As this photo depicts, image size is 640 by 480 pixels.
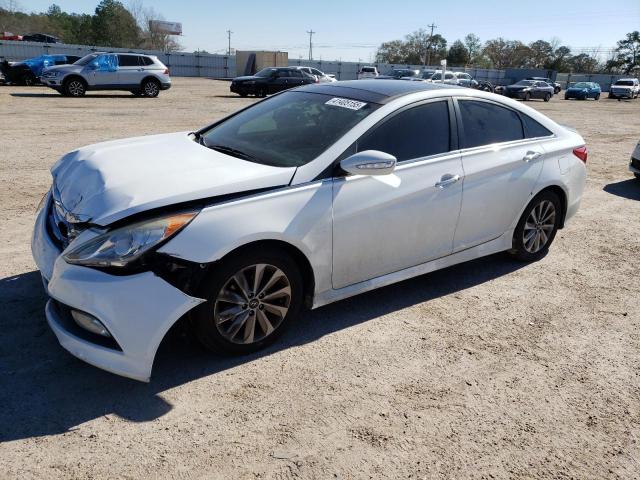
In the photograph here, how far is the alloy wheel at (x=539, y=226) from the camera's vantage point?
16.2 feet

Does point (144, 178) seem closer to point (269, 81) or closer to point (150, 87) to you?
point (150, 87)

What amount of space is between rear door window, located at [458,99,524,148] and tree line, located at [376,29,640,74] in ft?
331

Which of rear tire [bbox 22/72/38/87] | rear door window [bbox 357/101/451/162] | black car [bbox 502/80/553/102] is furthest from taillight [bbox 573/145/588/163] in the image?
black car [bbox 502/80/553/102]

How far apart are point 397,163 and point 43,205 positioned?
2.48m

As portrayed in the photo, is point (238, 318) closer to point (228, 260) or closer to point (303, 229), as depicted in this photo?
point (228, 260)

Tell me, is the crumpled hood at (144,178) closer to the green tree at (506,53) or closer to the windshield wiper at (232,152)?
the windshield wiper at (232,152)

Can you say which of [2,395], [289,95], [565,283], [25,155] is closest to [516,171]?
[565,283]

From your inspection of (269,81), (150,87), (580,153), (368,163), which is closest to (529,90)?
(269,81)

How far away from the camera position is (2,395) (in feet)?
9.36

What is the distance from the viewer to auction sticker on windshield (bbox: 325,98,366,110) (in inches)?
153

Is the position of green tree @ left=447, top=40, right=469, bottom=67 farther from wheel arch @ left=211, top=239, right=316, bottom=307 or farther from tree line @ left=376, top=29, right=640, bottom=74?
wheel arch @ left=211, top=239, right=316, bottom=307

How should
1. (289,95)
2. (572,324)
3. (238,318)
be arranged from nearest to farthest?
(238,318), (572,324), (289,95)

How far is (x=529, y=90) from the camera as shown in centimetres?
3544

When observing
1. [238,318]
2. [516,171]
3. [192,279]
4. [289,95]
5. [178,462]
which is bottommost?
[178,462]
